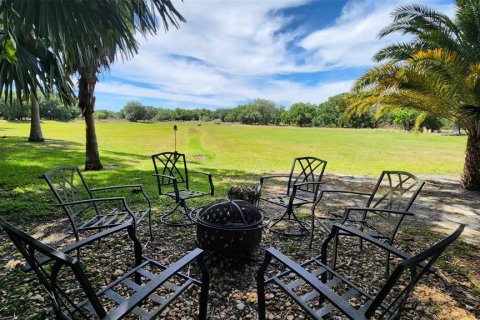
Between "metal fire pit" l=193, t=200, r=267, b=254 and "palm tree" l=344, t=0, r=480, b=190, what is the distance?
6.11 m

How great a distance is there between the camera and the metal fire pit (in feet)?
10.3

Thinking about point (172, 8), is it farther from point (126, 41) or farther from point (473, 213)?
point (473, 213)

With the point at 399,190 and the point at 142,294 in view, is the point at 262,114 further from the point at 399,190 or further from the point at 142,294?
the point at 142,294

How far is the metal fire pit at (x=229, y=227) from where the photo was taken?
3.14 metres

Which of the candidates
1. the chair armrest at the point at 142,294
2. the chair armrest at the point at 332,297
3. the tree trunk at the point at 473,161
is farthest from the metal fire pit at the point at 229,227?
the tree trunk at the point at 473,161

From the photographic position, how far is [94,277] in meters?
3.02

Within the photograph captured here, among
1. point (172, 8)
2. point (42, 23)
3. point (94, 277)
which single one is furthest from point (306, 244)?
point (42, 23)

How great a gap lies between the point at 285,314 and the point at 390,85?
740 centimetres

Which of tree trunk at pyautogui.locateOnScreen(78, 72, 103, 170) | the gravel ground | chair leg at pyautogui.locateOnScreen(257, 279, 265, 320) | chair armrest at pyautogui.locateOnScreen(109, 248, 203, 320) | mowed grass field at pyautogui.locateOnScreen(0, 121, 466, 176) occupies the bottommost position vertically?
mowed grass field at pyautogui.locateOnScreen(0, 121, 466, 176)

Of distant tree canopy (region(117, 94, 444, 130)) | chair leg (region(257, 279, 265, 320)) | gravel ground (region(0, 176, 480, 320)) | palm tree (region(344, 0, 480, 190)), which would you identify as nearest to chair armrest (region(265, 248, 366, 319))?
chair leg (region(257, 279, 265, 320))

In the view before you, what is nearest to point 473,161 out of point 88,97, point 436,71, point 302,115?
point 436,71

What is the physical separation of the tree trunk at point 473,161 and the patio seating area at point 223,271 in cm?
485

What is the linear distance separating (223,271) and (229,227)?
0.51 metres

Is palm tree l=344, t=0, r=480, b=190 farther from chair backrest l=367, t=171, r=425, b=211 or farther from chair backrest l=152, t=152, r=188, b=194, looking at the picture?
A: chair backrest l=152, t=152, r=188, b=194
